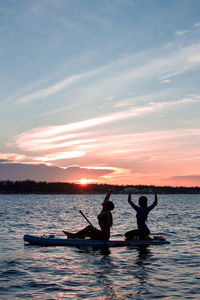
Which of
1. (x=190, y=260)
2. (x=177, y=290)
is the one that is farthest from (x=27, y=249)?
(x=177, y=290)

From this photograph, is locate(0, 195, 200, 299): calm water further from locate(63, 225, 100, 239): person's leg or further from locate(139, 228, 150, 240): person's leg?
locate(63, 225, 100, 239): person's leg

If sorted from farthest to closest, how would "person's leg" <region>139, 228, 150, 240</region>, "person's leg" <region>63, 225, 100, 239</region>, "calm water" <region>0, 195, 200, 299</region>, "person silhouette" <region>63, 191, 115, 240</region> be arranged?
"person's leg" <region>139, 228, 150, 240</region>, "person's leg" <region>63, 225, 100, 239</region>, "person silhouette" <region>63, 191, 115, 240</region>, "calm water" <region>0, 195, 200, 299</region>

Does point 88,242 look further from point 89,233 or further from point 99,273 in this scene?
point 99,273

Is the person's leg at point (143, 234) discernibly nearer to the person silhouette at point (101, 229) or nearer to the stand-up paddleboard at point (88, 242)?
the stand-up paddleboard at point (88, 242)

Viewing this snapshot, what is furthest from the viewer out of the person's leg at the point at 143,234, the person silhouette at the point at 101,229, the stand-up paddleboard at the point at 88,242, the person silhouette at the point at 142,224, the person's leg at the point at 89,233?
the person's leg at the point at 143,234

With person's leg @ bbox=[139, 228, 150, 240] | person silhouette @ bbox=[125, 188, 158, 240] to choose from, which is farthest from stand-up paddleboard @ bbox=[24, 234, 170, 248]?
person silhouette @ bbox=[125, 188, 158, 240]

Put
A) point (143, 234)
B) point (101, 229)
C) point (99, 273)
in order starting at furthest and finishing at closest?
point (143, 234) < point (101, 229) < point (99, 273)

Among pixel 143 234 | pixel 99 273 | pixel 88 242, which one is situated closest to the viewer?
pixel 99 273

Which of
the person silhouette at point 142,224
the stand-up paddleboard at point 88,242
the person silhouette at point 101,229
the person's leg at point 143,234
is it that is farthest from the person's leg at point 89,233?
the person's leg at point 143,234

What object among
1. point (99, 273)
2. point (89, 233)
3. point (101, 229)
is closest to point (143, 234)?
point (101, 229)

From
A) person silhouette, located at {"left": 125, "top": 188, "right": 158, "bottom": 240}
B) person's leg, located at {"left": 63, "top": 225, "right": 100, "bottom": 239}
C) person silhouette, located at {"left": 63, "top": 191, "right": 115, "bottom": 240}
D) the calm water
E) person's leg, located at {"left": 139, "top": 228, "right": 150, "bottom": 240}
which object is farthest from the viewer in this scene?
person's leg, located at {"left": 139, "top": 228, "right": 150, "bottom": 240}

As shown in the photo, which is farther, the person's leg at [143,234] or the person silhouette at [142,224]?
the person's leg at [143,234]

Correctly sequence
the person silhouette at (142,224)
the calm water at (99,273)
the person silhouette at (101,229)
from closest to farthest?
the calm water at (99,273)
the person silhouette at (142,224)
the person silhouette at (101,229)

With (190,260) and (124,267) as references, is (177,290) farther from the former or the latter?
(190,260)
